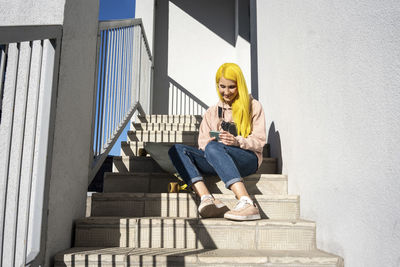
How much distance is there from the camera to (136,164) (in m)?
2.16

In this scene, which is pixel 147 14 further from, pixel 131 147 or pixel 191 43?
pixel 131 147

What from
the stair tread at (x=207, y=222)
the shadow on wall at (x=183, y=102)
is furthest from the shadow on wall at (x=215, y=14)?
the stair tread at (x=207, y=222)

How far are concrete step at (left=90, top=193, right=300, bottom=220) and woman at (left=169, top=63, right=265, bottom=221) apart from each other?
4.3 inches

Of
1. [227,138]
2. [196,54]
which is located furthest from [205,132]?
[196,54]

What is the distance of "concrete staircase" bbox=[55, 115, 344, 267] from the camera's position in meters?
1.23

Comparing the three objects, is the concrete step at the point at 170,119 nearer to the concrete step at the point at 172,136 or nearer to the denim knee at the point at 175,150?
the concrete step at the point at 172,136

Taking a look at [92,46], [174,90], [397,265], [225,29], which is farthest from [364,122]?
[225,29]

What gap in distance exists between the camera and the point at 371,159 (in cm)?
101

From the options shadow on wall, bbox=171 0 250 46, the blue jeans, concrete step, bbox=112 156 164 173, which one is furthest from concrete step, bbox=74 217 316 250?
shadow on wall, bbox=171 0 250 46

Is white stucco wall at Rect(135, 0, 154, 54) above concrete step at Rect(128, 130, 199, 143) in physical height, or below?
above

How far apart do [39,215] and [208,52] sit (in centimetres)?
406

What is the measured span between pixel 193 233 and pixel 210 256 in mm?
206

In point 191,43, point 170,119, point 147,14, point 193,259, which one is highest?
point 147,14

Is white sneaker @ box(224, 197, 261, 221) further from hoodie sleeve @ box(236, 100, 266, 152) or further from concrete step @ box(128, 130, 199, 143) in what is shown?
concrete step @ box(128, 130, 199, 143)
